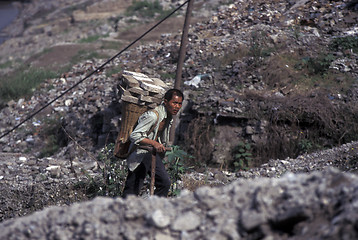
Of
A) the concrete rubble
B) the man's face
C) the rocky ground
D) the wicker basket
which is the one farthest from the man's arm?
the concrete rubble

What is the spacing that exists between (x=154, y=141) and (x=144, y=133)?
0.39ft

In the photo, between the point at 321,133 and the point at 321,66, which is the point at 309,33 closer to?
the point at 321,66

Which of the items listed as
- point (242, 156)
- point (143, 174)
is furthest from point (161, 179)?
point (242, 156)

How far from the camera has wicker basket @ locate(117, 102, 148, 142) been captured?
4199 mm

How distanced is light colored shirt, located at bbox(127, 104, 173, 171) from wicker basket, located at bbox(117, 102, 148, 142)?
8.2 inches

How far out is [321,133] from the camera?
768cm

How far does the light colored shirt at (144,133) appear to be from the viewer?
386cm

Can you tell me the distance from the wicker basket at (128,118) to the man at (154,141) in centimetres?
21

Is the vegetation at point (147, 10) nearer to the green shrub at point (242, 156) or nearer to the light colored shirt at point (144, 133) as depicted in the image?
the green shrub at point (242, 156)

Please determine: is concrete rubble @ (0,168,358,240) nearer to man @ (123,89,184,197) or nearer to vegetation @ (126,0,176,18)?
man @ (123,89,184,197)

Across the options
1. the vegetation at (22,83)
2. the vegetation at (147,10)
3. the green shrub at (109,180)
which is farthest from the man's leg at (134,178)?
the vegetation at (147,10)

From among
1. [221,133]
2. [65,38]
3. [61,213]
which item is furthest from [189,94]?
[65,38]

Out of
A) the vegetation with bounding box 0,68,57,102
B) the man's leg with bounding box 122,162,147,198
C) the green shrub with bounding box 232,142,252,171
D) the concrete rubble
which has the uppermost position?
the concrete rubble

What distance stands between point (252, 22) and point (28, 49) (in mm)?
13487
